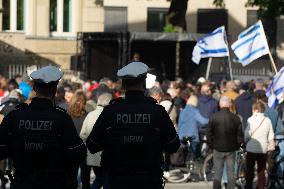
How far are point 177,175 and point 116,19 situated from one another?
29167mm

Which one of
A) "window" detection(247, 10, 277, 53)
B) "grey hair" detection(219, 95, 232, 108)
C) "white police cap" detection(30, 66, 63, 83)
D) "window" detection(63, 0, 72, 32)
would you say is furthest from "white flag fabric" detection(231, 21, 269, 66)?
"window" detection(247, 10, 277, 53)

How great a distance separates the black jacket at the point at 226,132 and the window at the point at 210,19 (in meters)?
32.7

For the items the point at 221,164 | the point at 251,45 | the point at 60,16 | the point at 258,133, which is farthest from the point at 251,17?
the point at 221,164

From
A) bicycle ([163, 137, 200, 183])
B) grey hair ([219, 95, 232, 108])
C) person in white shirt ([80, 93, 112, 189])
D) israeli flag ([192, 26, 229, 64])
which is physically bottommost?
bicycle ([163, 137, 200, 183])

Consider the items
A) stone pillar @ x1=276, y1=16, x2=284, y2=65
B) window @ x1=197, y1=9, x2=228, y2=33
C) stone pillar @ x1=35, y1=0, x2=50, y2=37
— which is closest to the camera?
stone pillar @ x1=35, y1=0, x2=50, y2=37

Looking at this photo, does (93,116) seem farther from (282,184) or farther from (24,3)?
(24,3)

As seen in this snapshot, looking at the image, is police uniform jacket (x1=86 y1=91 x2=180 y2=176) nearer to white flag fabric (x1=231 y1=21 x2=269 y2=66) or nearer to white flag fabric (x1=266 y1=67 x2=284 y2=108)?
white flag fabric (x1=266 y1=67 x2=284 y2=108)

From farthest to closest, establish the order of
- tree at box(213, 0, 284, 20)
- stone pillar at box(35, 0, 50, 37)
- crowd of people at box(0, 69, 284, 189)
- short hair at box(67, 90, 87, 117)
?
stone pillar at box(35, 0, 50, 37), tree at box(213, 0, 284, 20), short hair at box(67, 90, 87, 117), crowd of people at box(0, 69, 284, 189)

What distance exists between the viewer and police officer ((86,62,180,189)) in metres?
7.89

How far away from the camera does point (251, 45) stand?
21328 mm

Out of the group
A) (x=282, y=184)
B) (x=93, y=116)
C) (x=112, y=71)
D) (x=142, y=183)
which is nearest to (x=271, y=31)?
(x=112, y=71)

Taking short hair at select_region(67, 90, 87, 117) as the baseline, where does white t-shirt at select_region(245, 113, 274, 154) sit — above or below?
below

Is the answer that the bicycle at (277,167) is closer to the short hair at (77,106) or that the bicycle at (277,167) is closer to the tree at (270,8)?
the short hair at (77,106)

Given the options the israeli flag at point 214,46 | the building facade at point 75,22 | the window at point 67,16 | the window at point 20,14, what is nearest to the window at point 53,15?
the building facade at point 75,22
